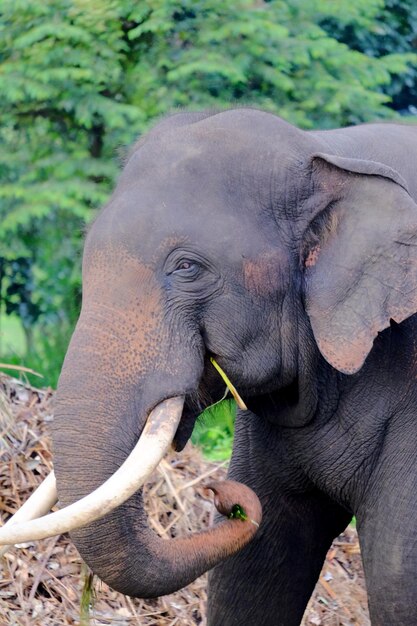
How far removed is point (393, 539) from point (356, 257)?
850 mm

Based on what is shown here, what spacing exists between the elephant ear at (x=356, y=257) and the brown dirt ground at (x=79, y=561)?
1545mm

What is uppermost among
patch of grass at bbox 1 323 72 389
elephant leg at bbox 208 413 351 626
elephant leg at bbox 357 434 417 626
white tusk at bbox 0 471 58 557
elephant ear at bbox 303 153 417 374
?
elephant ear at bbox 303 153 417 374

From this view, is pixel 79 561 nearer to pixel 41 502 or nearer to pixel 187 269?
pixel 41 502

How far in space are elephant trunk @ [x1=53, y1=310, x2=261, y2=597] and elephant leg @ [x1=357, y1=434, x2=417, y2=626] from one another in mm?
669

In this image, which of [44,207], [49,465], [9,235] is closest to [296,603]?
[49,465]

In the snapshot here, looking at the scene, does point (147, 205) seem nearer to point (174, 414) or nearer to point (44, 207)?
point (174, 414)

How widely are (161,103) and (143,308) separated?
466cm

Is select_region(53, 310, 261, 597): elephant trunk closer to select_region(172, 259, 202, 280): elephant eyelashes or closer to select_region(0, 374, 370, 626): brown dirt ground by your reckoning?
select_region(172, 259, 202, 280): elephant eyelashes

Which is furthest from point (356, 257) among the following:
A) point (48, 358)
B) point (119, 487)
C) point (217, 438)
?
point (48, 358)

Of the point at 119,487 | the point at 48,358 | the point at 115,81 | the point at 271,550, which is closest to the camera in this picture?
the point at 119,487

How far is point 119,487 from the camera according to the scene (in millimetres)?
3316

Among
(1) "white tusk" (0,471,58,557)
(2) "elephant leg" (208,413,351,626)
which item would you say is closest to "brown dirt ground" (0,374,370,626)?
(2) "elephant leg" (208,413,351,626)

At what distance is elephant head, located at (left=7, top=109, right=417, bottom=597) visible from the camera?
349cm

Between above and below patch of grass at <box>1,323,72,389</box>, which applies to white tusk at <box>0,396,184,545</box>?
above
